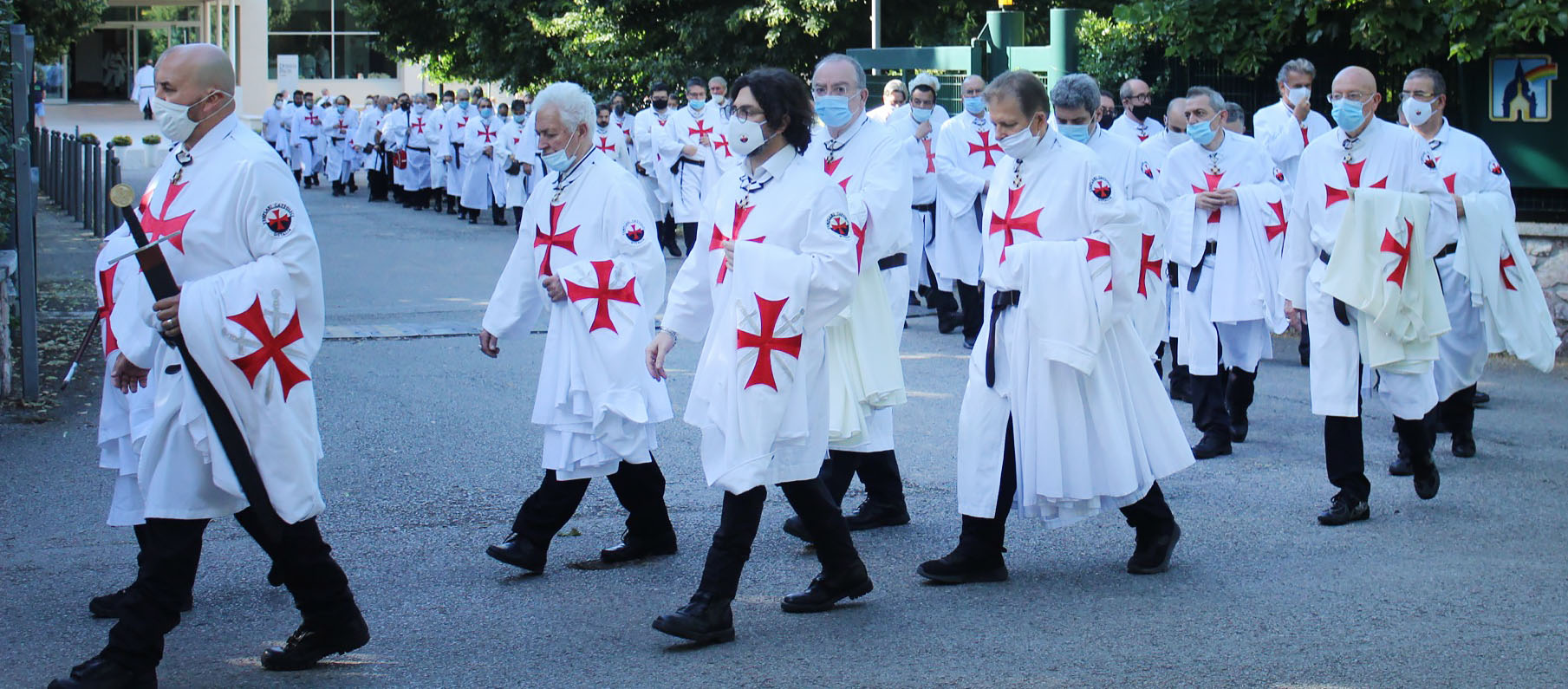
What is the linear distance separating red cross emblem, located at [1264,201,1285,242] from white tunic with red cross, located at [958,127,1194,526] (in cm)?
340

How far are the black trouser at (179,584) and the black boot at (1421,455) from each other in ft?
14.4

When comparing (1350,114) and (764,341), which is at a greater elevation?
(1350,114)

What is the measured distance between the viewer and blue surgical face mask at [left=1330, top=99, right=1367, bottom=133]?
22.5ft

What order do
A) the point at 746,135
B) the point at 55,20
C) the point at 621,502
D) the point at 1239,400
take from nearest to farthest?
the point at 746,135 < the point at 621,502 < the point at 1239,400 < the point at 55,20

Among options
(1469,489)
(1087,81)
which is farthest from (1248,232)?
(1087,81)

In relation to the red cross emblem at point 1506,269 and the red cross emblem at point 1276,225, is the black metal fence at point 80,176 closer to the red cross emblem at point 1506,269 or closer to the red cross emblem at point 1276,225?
the red cross emblem at point 1276,225

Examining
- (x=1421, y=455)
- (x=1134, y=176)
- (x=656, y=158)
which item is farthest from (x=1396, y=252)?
(x=656, y=158)

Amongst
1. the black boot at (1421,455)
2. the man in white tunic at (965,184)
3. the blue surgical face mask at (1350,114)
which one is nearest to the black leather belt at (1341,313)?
the black boot at (1421,455)

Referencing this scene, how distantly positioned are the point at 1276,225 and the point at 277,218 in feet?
19.3

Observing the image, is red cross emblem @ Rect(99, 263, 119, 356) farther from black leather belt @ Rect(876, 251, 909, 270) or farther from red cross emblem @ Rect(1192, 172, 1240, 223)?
red cross emblem @ Rect(1192, 172, 1240, 223)

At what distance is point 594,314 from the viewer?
584 cm

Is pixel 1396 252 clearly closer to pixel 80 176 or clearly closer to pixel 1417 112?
pixel 1417 112

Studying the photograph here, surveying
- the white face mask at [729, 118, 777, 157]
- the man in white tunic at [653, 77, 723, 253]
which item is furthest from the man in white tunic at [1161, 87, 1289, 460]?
the man in white tunic at [653, 77, 723, 253]

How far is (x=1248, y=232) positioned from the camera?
29.3 ft
